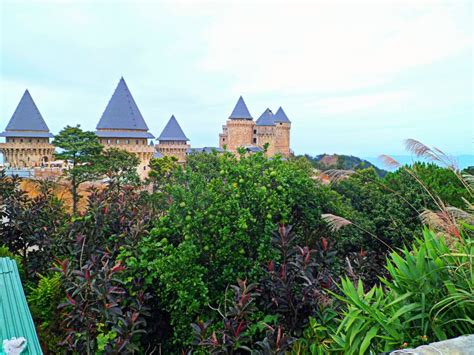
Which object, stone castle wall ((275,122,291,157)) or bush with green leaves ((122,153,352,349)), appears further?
stone castle wall ((275,122,291,157))

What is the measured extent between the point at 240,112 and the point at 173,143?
33.1 feet

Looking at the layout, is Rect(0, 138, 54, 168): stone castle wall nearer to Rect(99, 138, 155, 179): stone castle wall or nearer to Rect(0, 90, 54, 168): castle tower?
Rect(0, 90, 54, 168): castle tower

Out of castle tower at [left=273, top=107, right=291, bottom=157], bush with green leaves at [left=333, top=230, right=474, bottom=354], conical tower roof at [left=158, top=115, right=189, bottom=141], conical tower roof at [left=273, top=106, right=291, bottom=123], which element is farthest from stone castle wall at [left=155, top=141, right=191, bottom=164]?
bush with green leaves at [left=333, top=230, right=474, bottom=354]

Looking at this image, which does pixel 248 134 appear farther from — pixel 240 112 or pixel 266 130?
pixel 240 112

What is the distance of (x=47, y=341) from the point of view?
547 cm

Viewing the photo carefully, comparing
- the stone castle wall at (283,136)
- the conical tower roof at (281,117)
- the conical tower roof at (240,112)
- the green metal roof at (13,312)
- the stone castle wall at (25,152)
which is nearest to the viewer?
the green metal roof at (13,312)

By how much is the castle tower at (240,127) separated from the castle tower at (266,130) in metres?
0.65

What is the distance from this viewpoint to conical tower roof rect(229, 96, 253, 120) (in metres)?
44.5

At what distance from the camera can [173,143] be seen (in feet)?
124

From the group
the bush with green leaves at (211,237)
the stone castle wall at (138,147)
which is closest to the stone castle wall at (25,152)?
the stone castle wall at (138,147)

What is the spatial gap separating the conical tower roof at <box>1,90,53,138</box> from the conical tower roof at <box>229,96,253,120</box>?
64.1 ft

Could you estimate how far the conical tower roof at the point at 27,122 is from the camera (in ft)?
101

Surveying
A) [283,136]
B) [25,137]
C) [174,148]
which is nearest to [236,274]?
[25,137]

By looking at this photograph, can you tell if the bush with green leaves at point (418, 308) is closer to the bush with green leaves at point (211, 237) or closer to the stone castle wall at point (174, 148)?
the bush with green leaves at point (211, 237)
